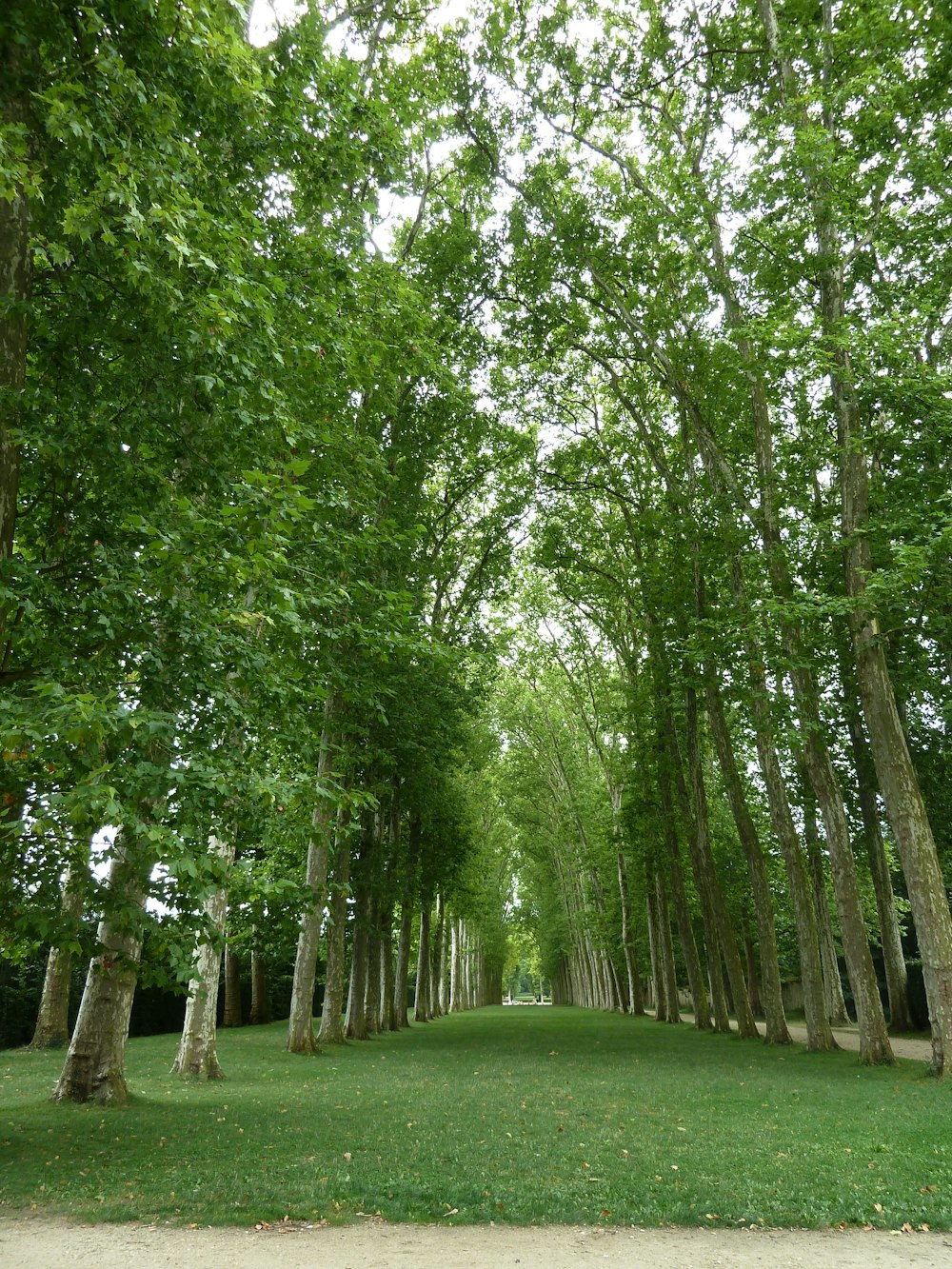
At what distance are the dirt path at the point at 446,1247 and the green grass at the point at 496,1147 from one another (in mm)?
218

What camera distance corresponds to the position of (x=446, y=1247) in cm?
471

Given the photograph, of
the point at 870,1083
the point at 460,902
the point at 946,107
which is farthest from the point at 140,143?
A: the point at 460,902

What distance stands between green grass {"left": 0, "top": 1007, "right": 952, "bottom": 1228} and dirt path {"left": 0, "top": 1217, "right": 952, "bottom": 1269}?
0.22 m

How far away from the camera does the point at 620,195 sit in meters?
17.7

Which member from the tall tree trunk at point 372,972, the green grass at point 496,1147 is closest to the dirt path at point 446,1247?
the green grass at point 496,1147

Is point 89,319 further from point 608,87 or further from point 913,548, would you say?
point 608,87

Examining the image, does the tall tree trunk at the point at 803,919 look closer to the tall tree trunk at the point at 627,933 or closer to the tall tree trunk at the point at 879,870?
the tall tree trunk at the point at 879,870

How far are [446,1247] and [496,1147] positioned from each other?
8.84ft

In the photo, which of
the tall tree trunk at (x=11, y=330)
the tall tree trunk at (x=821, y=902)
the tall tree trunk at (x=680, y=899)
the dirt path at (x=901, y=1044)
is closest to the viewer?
the tall tree trunk at (x=11, y=330)

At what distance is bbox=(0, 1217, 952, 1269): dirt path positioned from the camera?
4.44 meters

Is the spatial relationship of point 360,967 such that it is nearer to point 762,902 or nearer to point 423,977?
point 762,902

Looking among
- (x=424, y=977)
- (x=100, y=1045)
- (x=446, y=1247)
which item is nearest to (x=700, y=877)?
(x=100, y=1045)

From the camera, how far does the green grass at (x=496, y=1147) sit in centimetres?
533

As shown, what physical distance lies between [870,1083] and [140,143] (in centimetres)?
1353
